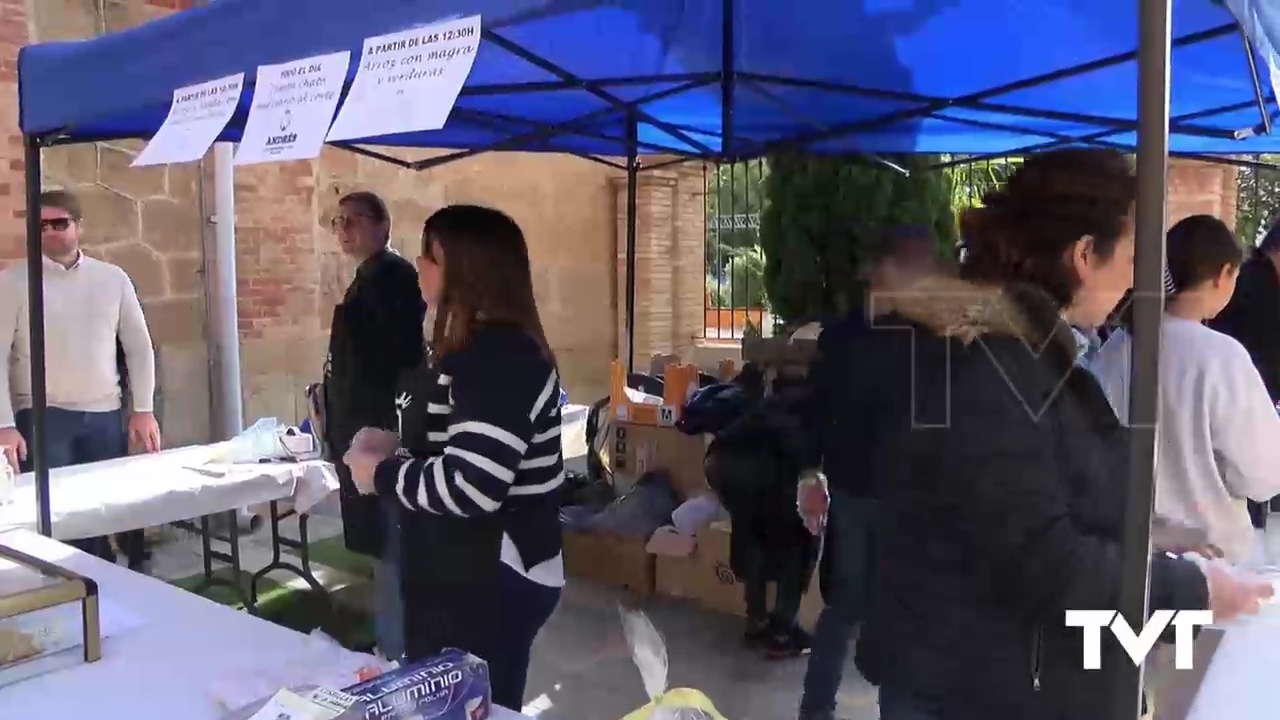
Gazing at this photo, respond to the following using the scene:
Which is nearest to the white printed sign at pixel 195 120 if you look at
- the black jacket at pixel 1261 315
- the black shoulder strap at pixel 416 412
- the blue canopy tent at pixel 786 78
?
the blue canopy tent at pixel 786 78

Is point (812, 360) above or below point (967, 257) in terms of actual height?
below

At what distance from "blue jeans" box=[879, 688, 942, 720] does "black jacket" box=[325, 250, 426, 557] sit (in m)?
1.87

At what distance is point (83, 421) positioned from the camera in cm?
398

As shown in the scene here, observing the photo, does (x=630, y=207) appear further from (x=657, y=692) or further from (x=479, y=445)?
(x=657, y=692)

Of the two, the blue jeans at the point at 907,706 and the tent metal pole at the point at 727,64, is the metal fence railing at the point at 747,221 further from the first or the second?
the blue jeans at the point at 907,706

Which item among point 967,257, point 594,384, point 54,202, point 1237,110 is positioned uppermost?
point 1237,110

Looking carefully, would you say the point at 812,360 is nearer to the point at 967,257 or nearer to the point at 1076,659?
the point at 967,257

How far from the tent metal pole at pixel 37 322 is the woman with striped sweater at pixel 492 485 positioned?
113 cm

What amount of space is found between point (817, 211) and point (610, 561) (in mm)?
3218

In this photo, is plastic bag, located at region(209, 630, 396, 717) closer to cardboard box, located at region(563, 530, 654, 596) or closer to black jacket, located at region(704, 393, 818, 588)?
black jacket, located at region(704, 393, 818, 588)

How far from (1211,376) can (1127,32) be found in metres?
1.26

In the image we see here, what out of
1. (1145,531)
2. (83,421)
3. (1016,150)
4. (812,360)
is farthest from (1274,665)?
(83,421)

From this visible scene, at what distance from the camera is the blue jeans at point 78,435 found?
155 inches

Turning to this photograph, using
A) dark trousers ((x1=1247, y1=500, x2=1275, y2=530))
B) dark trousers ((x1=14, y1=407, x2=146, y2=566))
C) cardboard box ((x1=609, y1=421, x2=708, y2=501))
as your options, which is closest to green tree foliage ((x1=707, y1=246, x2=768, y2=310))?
cardboard box ((x1=609, y1=421, x2=708, y2=501))
